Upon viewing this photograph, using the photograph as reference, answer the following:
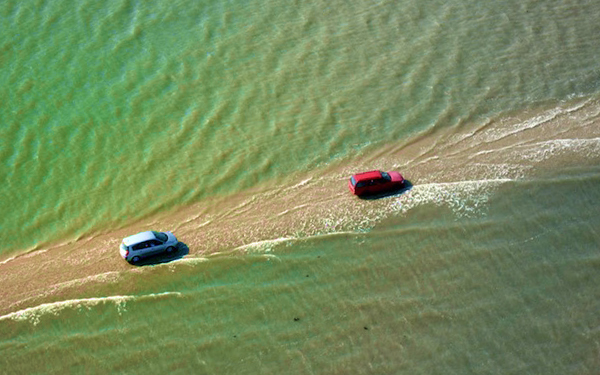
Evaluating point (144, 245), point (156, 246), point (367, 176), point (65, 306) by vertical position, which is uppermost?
point (144, 245)

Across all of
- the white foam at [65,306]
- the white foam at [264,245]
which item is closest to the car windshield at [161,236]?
the white foam at [65,306]

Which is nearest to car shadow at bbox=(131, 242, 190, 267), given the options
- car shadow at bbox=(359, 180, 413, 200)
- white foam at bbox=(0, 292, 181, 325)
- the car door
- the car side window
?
the car door

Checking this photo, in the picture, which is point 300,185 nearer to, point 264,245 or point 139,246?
point 264,245

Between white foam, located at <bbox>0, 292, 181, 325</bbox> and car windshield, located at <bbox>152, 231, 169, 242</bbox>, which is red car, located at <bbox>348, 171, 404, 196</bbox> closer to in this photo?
car windshield, located at <bbox>152, 231, 169, 242</bbox>

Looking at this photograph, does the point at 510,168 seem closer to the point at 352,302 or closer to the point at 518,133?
the point at 518,133

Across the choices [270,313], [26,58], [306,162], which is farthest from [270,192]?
[26,58]

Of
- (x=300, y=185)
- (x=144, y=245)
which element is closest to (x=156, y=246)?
(x=144, y=245)
